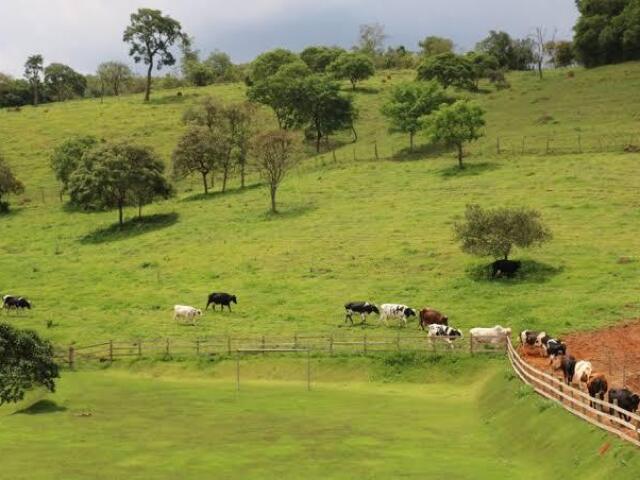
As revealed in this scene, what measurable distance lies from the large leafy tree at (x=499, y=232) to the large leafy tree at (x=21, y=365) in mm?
27986

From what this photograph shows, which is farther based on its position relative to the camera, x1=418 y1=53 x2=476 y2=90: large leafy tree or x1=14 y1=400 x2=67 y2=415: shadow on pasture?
x1=418 y1=53 x2=476 y2=90: large leafy tree

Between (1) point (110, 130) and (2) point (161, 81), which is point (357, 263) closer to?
(1) point (110, 130)

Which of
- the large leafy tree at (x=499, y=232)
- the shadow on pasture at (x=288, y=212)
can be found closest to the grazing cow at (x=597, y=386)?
the large leafy tree at (x=499, y=232)

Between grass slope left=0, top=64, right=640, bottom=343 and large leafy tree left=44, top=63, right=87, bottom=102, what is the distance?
265 feet

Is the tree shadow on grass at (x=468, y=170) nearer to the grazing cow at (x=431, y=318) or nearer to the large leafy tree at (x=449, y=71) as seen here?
the grazing cow at (x=431, y=318)

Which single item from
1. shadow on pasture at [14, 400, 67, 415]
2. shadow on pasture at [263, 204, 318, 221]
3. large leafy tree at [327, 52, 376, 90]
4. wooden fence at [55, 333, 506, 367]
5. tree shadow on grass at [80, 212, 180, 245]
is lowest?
shadow on pasture at [14, 400, 67, 415]

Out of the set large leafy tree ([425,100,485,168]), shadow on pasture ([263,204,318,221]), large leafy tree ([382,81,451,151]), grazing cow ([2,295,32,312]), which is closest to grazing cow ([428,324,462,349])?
grazing cow ([2,295,32,312])

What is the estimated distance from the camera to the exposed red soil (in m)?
33.5

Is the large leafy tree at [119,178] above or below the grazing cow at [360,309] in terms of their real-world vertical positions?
above

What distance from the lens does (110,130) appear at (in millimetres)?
117062

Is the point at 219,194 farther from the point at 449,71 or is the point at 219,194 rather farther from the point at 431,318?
the point at 449,71

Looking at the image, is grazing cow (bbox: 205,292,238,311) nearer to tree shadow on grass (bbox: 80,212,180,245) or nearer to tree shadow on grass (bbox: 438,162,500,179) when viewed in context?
tree shadow on grass (bbox: 80,212,180,245)

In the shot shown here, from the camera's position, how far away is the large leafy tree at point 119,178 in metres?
79.4

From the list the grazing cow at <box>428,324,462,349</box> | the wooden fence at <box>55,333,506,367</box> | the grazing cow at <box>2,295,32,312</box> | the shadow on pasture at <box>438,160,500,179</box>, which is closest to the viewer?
the wooden fence at <box>55,333,506,367</box>
